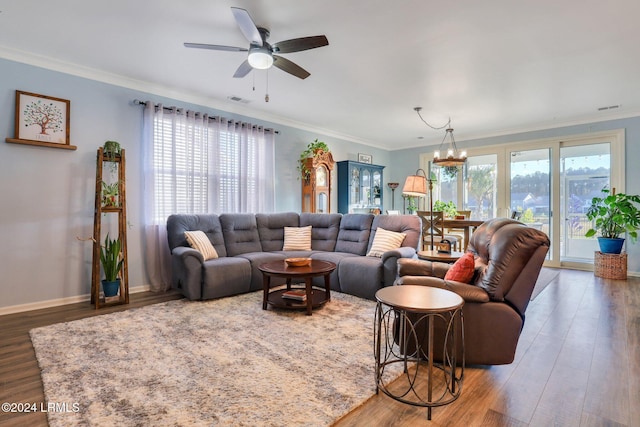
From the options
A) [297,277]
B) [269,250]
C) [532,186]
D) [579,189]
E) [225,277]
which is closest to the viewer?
[297,277]

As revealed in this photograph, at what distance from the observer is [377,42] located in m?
2.93

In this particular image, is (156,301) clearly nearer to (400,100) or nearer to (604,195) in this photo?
(400,100)

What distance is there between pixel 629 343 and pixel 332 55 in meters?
3.53

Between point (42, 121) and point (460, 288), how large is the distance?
4.27 meters

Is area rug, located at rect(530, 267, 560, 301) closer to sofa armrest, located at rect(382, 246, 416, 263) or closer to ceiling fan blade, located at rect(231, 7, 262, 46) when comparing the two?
sofa armrest, located at rect(382, 246, 416, 263)

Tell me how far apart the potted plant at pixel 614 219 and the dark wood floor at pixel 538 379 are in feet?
6.59

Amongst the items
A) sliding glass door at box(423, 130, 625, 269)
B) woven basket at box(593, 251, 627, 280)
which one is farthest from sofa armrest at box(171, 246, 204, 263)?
woven basket at box(593, 251, 627, 280)

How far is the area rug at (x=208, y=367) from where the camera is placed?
1626 mm

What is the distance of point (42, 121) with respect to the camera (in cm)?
332

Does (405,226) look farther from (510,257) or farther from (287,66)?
(287,66)

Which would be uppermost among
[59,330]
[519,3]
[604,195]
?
[519,3]

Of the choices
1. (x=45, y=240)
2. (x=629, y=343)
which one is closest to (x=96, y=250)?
(x=45, y=240)

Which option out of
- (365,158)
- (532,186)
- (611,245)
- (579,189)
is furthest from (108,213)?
(579,189)

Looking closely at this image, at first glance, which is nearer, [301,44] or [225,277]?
[301,44]
